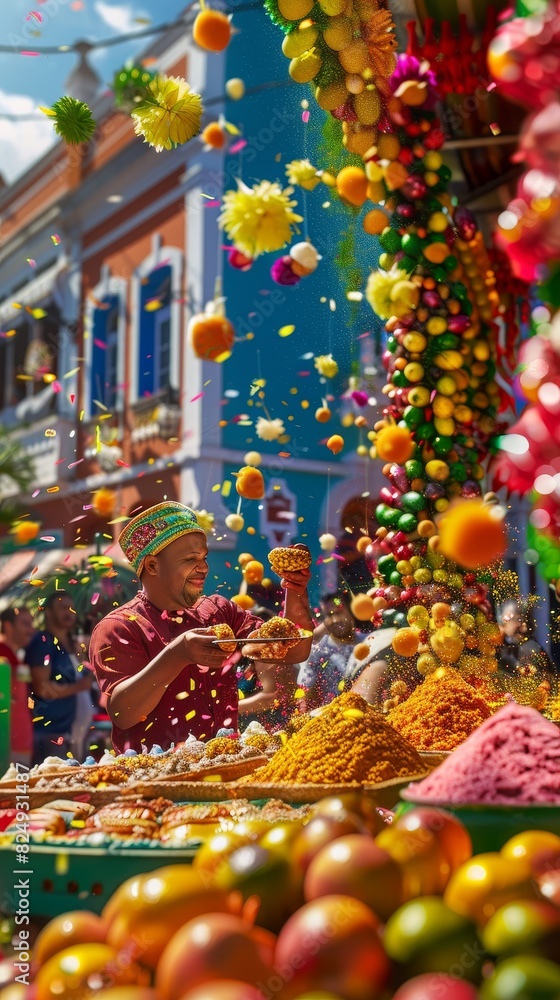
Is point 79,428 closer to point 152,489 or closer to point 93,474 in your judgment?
point 93,474

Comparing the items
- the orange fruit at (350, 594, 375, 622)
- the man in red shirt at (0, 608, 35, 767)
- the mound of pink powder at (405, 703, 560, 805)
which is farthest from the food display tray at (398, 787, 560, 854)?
the man in red shirt at (0, 608, 35, 767)

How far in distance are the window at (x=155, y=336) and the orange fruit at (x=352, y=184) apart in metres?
3.86

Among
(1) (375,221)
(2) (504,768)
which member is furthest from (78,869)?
(1) (375,221)

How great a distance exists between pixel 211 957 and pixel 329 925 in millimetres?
98

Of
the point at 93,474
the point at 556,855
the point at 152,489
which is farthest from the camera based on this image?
the point at 93,474

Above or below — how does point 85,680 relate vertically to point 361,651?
below

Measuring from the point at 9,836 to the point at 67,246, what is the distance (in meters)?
6.77

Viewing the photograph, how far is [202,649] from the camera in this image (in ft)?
5.90

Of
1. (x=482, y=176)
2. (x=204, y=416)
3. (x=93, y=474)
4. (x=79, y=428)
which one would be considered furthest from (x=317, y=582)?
(x=79, y=428)

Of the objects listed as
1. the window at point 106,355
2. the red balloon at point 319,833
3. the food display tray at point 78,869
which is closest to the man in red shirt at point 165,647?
the food display tray at point 78,869

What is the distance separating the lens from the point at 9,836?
1116 mm

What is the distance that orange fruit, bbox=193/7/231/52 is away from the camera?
65.2 inches

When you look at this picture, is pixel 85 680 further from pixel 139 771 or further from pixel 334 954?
pixel 334 954

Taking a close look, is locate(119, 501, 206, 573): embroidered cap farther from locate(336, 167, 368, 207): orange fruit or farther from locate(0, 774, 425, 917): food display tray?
locate(0, 774, 425, 917): food display tray
